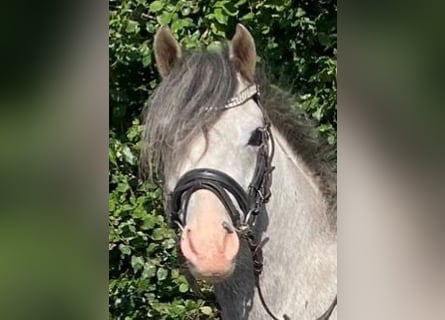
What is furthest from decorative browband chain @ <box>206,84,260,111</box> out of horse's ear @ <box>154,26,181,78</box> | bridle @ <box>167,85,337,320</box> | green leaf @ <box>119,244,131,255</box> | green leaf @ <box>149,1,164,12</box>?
green leaf @ <box>119,244,131,255</box>

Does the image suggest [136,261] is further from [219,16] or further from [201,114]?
[219,16]

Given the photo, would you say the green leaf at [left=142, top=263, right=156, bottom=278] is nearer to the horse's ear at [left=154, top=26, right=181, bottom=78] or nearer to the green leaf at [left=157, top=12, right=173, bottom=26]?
the horse's ear at [left=154, top=26, right=181, bottom=78]

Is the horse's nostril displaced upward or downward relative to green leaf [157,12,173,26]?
downward

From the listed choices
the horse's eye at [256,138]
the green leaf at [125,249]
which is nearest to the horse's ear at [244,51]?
the horse's eye at [256,138]

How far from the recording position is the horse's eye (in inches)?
73.5

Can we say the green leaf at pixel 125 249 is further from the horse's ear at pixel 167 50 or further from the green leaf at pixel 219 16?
the green leaf at pixel 219 16

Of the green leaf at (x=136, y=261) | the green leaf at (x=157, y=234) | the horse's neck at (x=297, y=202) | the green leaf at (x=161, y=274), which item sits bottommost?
the green leaf at (x=161, y=274)

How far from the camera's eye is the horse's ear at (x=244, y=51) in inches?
73.8

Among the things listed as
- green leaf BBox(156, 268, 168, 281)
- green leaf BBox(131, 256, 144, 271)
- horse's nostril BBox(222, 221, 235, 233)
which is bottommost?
green leaf BBox(156, 268, 168, 281)

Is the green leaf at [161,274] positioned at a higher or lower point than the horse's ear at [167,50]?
lower

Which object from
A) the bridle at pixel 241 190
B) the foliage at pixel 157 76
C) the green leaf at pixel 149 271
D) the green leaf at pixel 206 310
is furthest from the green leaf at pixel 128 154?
the green leaf at pixel 206 310

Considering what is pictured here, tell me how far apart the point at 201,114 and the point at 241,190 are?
0.17 metres

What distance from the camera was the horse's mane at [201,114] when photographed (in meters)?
1.87
